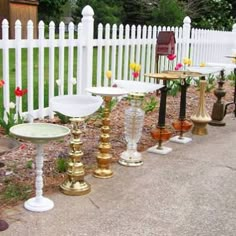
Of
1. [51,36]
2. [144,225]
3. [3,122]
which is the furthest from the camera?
[51,36]

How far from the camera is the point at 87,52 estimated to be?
650 cm

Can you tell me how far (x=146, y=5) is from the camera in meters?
21.6

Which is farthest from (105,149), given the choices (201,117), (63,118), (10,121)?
(201,117)

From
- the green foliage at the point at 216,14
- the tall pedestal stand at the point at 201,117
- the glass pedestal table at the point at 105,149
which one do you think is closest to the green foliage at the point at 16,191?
the glass pedestal table at the point at 105,149

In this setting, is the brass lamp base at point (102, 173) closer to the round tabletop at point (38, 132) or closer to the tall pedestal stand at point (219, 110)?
the round tabletop at point (38, 132)

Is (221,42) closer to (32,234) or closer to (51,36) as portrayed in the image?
(51,36)

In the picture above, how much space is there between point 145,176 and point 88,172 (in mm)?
552

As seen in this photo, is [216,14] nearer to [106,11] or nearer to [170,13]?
[170,13]

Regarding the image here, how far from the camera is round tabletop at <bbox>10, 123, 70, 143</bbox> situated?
3.18m

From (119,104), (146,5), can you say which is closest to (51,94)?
(119,104)

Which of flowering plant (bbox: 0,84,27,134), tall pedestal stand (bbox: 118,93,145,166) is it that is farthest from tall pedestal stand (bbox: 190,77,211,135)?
flowering plant (bbox: 0,84,27,134)

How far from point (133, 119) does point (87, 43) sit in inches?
91.8

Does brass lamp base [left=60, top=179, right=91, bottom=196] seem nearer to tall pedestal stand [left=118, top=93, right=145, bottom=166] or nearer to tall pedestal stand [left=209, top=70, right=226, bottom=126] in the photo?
tall pedestal stand [left=118, top=93, right=145, bottom=166]

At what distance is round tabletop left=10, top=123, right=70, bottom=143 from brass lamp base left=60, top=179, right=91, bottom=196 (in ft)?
→ 1.82
